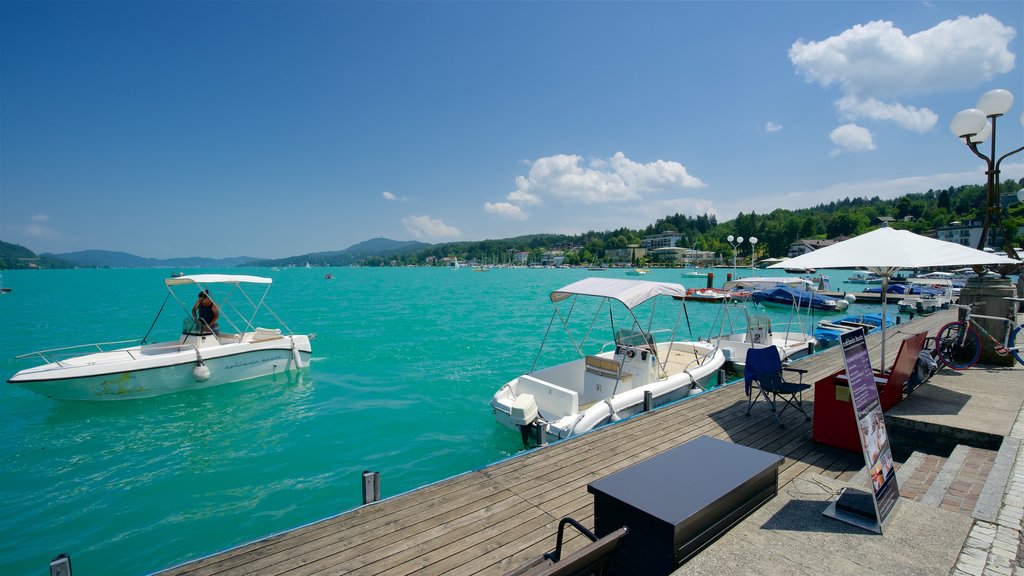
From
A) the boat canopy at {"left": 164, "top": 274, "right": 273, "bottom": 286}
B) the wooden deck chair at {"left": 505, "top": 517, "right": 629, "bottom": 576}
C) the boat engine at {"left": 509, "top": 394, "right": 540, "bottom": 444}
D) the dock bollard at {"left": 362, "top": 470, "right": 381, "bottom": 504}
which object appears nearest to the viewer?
the wooden deck chair at {"left": 505, "top": 517, "right": 629, "bottom": 576}

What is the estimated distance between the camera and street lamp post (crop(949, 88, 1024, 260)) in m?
7.85

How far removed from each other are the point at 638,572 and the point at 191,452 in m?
11.2

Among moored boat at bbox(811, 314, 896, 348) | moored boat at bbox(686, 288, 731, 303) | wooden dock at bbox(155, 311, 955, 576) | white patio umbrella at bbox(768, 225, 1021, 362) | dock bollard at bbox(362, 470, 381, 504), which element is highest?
white patio umbrella at bbox(768, 225, 1021, 362)

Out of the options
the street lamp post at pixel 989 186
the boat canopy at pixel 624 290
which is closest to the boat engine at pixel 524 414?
the boat canopy at pixel 624 290

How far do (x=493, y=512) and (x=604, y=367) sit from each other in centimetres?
541

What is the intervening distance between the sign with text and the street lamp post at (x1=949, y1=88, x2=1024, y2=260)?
7.50 metres

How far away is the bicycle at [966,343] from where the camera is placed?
809 cm

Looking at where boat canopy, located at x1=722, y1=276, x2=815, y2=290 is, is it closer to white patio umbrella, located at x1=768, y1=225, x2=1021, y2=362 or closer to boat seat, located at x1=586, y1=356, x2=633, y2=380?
boat seat, located at x1=586, y1=356, x2=633, y2=380

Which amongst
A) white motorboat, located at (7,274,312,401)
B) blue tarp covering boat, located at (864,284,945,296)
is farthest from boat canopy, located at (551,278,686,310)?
blue tarp covering boat, located at (864,284,945,296)

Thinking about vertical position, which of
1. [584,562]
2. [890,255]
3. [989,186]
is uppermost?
[989,186]

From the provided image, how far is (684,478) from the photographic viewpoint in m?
3.10

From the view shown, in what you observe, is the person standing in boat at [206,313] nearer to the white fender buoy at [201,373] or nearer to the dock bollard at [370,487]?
the white fender buoy at [201,373]

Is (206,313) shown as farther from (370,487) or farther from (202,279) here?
(370,487)

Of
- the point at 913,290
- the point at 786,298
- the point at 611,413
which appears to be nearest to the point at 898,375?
the point at 611,413
